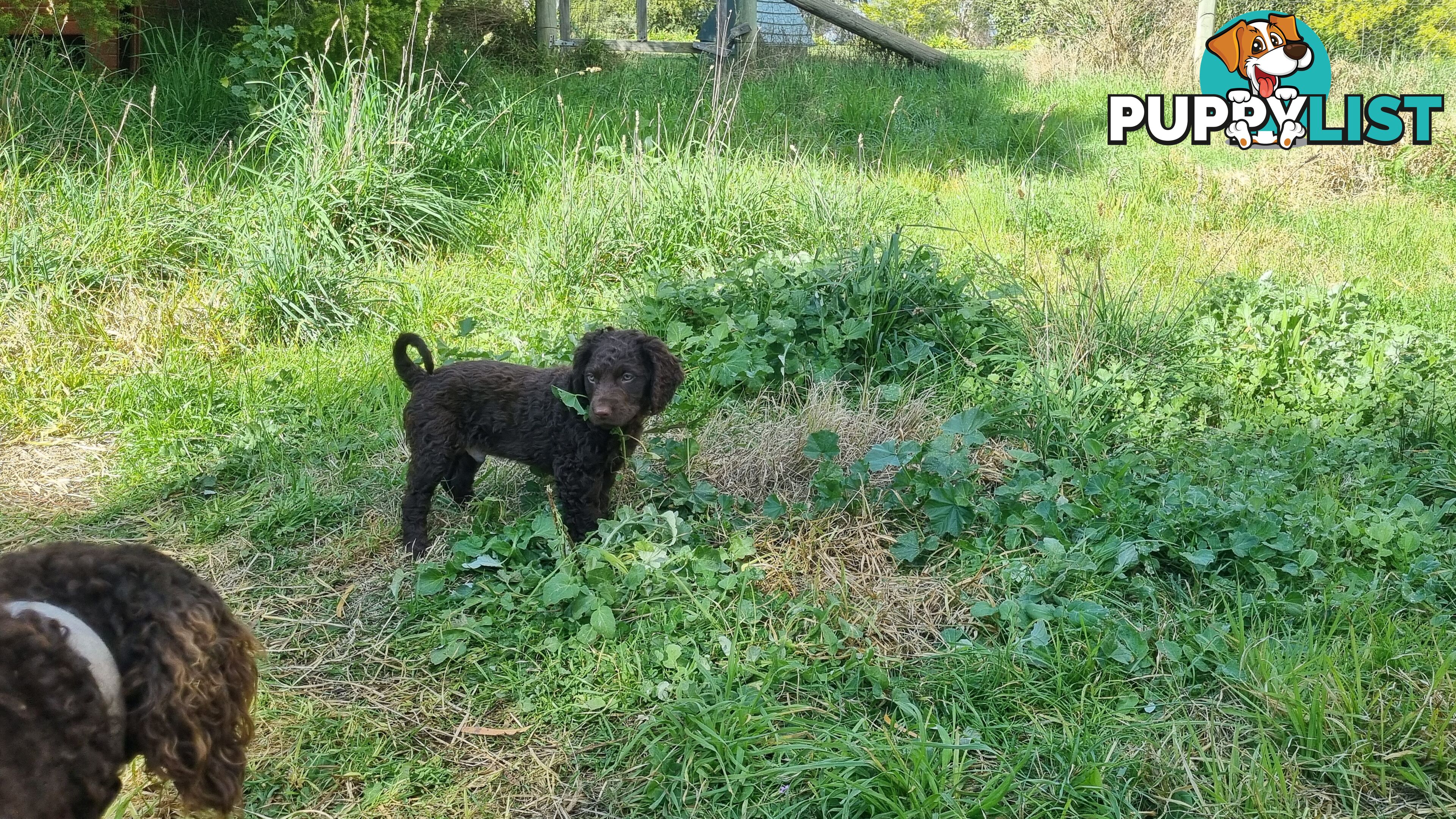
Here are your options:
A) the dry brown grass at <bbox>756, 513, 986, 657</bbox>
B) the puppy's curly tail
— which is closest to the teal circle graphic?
the dry brown grass at <bbox>756, 513, 986, 657</bbox>

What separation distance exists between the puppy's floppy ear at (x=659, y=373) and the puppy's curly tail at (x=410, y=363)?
31.5 inches

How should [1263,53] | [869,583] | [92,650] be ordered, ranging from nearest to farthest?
[92,650], [869,583], [1263,53]

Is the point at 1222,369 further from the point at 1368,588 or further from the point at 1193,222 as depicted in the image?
the point at 1193,222

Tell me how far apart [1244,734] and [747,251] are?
3.82 metres

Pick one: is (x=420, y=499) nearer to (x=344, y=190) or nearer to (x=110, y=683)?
(x=110, y=683)

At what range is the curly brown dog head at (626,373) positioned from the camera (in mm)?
3484

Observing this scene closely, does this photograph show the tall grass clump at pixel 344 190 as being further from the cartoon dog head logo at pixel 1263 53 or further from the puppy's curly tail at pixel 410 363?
the cartoon dog head logo at pixel 1263 53

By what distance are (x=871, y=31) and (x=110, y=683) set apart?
11.2 meters

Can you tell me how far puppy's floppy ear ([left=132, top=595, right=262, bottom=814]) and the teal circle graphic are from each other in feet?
31.2

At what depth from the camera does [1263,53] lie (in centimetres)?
976

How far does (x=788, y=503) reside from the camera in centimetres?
374

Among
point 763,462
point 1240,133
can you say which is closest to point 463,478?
point 763,462

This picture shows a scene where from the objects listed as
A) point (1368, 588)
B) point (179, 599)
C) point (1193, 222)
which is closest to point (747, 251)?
point (1193, 222)

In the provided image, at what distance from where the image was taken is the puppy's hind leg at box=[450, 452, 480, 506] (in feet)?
13.2
